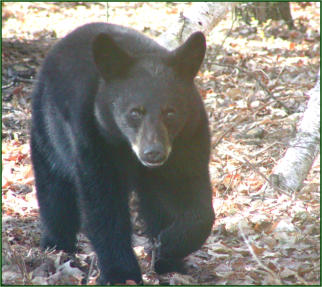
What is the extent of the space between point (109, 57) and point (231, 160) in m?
2.85

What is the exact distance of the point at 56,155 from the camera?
192 inches

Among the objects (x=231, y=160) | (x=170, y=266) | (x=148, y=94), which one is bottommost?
(x=170, y=266)

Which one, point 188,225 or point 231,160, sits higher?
point 188,225

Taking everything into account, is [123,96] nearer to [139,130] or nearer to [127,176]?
[139,130]

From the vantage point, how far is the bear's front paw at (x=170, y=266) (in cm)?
441

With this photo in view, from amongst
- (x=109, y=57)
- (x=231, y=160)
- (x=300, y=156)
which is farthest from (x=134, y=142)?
(x=231, y=160)

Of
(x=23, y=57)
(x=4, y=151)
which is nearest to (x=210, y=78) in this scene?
(x=23, y=57)

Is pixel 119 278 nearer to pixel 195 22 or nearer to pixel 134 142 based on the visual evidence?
pixel 134 142

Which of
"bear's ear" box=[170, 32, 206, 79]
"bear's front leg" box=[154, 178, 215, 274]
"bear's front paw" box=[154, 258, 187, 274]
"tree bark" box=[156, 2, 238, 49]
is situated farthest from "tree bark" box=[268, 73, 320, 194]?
"bear's ear" box=[170, 32, 206, 79]

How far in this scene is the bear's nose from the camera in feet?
12.5

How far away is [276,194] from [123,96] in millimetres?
2210

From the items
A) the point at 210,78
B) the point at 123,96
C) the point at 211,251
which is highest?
the point at 123,96

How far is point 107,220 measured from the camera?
4211 millimetres

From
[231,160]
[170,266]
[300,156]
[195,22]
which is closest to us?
[170,266]
